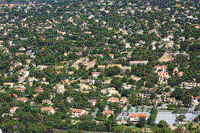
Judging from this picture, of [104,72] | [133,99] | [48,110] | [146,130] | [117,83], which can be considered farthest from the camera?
[104,72]

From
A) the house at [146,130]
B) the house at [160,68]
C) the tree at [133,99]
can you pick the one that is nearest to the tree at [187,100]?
the tree at [133,99]

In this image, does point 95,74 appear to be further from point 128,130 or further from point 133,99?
point 128,130

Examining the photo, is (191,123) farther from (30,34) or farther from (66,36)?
(30,34)

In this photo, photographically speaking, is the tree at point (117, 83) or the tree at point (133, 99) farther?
the tree at point (117, 83)

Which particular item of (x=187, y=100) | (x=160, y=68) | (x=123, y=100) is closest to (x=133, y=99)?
(x=123, y=100)

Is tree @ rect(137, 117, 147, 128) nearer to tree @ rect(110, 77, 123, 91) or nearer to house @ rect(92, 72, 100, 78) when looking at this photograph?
tree @ rect(110, 77, 123, 91)

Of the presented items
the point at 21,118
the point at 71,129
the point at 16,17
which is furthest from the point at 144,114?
the point at 16,17

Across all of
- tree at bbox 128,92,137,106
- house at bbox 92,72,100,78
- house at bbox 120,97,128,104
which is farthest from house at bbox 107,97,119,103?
house at bbox 92,72,100,78

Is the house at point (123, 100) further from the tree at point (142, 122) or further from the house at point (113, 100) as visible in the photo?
the tree at point (142, 122)
